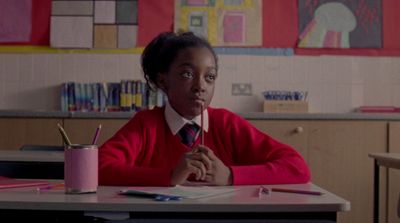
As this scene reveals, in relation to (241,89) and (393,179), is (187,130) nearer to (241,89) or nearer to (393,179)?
(393,179)

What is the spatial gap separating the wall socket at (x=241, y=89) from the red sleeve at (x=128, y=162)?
2.57 meters

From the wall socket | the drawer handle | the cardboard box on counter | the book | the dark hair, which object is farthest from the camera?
the wall socket

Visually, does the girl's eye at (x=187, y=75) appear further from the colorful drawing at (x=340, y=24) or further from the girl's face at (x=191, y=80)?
the colorful drawing at (x=340, y=24)

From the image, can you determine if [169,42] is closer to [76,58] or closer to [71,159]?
[71,159]

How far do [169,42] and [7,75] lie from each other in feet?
9.07

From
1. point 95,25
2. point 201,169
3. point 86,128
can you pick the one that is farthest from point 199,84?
point 95,25

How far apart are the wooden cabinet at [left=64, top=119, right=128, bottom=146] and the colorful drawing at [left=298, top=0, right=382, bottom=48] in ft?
4.89

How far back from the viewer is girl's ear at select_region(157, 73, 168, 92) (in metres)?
2.05

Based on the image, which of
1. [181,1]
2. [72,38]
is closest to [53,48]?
[72,38]

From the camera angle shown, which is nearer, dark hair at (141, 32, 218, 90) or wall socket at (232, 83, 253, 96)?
dark hair at (141, 32, 218, 90)

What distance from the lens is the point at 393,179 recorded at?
3.99 metres

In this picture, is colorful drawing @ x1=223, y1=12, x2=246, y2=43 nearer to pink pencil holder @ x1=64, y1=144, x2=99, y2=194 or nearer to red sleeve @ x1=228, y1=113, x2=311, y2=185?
red sleeve @ x1=228, y1=113, x2=311, y2=185

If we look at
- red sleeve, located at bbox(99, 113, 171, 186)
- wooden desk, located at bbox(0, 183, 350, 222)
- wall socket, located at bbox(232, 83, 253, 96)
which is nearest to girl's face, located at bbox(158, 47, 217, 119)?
red sleeve, located at bbox(99, 113, 171, 186)

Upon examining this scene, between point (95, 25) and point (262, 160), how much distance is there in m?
2.90
